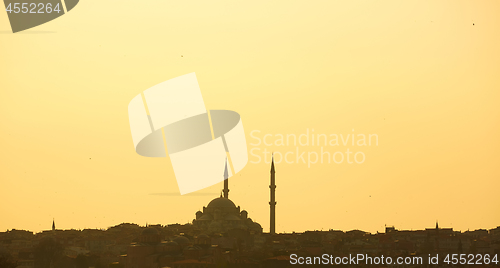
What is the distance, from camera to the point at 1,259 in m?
62.6

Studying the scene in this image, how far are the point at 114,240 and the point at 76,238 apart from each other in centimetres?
418

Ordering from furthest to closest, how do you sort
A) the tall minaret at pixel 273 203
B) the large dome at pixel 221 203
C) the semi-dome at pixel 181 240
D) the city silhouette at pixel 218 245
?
the large dome at pixel 221 203
the tall minaret at pixel 273 203
the semi-dome at pixel 181 240
the city silhouette at pixel 218 245

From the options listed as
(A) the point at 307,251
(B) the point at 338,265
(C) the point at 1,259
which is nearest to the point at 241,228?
(A) the point at 307,251

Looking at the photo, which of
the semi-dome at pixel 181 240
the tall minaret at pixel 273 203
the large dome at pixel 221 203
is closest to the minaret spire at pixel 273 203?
the tall minaret at pixel 273 203

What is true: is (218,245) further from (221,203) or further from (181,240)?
(221,203)

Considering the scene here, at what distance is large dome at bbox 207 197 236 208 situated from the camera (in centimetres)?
10094

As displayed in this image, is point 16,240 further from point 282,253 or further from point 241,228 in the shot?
point 282,253

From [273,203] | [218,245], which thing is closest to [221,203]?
[273,203]

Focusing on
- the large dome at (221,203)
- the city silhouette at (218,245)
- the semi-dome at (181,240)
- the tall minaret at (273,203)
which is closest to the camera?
the city silhouette at (218,245)

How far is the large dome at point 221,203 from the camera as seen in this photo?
101m

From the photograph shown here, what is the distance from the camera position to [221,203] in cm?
10119

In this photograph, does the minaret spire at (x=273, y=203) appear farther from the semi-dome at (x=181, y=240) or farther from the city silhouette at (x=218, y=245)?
the semi-dome at (x=181, y=240)

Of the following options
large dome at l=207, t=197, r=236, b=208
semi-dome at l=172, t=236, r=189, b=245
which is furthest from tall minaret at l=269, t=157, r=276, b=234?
semi-dome at l=172, t=236, r=189, b=245

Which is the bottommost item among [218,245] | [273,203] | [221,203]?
[218,245]
